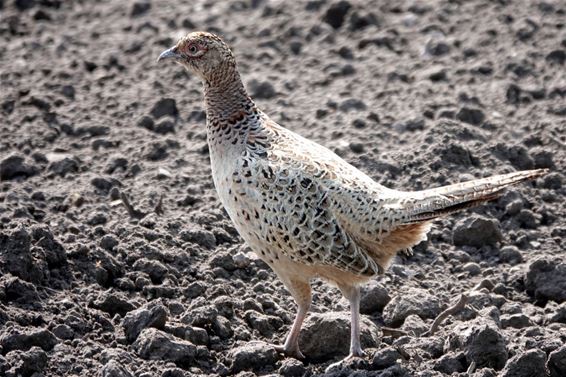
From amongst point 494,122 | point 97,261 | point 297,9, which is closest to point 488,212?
point 494,122

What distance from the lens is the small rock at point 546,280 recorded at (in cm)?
806

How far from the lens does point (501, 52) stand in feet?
39.5

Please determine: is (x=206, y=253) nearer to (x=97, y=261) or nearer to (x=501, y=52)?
(x=97, y=261)

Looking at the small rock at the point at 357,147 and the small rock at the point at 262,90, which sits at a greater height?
the small rock at the point at 262,90

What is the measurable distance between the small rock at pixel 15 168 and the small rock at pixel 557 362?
4811 millimetres

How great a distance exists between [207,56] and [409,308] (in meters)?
2.18

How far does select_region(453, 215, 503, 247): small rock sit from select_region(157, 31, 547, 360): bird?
1.62 metres

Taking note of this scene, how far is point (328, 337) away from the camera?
295 inches

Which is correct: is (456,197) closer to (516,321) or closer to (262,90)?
(516,321)

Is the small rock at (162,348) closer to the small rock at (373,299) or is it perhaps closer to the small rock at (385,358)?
the small rock at (385,358)

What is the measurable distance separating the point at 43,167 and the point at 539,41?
544 cm

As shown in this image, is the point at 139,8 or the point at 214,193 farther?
the point at 139,8

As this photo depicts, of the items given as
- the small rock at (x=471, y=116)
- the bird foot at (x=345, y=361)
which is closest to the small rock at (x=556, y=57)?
the small rock at (x=471, y=116)

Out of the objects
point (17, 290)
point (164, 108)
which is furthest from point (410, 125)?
point (17, 290)
